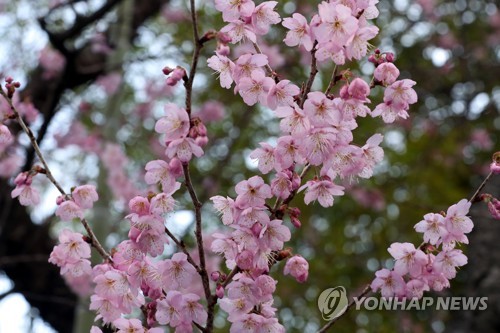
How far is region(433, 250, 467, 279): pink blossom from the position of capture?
139cm

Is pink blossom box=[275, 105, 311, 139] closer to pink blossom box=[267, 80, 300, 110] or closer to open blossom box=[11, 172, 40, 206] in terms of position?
pink blossom box=[267, 80, 300, 110]

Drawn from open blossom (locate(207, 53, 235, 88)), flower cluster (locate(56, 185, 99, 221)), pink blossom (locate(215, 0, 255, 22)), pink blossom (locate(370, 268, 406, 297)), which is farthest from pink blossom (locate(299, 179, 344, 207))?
flower cluster (locate(56, 185, 99, 221))

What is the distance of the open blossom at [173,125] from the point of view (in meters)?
1.28

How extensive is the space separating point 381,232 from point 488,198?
129 inches

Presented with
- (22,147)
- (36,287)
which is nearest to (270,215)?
(22,147)

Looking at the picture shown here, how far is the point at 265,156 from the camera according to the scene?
4.57ft

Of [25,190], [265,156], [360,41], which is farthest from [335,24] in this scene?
[25,190]

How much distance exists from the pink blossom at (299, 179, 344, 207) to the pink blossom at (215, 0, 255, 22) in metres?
0.40

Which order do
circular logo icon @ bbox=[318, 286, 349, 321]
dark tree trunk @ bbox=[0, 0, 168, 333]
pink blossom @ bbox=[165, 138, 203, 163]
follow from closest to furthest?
pink blossom @ bbox=[165, 138, 203, 163], circular logo icon @ bbox=[318, 286, 349, 321], dark tree trunk @ bbox=[0, 0, 168, 333]

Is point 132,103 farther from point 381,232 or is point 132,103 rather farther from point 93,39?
point 381,232

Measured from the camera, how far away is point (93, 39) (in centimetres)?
449

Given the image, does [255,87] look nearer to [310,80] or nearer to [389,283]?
[310,80]

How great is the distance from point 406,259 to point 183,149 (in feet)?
1.73

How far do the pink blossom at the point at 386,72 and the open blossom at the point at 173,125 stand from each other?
441mm
